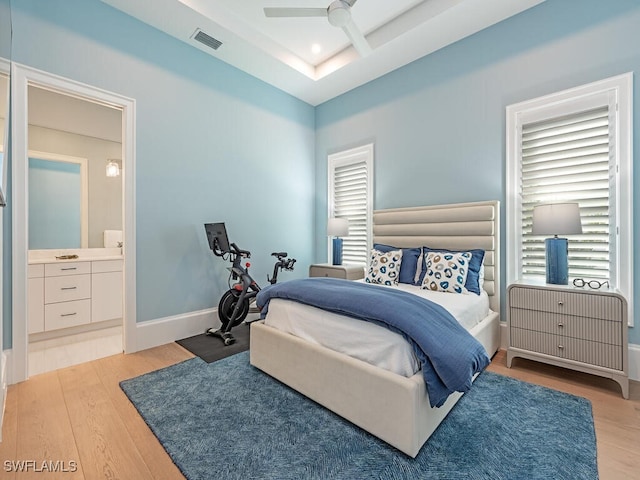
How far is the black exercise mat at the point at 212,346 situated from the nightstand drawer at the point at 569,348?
8.29 ft

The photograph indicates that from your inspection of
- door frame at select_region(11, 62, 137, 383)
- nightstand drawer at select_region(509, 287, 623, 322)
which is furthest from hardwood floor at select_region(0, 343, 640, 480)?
nightstand drawer at select_region(509, 287, 623, 322)

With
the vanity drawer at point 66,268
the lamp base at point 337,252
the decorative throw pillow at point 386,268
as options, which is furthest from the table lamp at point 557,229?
the vanity drawer at point 66,268

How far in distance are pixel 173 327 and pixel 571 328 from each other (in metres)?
3.68

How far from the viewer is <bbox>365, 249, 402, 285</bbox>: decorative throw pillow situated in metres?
3.24

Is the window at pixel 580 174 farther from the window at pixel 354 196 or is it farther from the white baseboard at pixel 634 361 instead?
the window at pixel 354 196

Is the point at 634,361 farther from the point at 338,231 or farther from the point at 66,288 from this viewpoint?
the point at 66,288

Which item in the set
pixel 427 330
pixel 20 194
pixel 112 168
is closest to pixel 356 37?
pixel 427 330

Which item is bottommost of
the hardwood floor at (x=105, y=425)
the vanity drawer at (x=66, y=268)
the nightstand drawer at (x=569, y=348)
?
the hardwood floor at (x=105, y=425)

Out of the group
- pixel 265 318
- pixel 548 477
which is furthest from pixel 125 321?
pixel 548 477

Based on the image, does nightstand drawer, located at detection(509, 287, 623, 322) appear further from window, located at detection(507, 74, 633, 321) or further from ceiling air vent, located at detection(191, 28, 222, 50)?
ceiling air vent, located at detection(191, 28, 222, 50)

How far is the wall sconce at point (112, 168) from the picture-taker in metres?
4.42

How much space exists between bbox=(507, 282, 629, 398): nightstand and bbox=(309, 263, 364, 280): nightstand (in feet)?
6.02

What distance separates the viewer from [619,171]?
2432mm

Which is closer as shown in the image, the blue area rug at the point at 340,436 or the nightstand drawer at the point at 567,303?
the blue area rug at the point at 340,436
